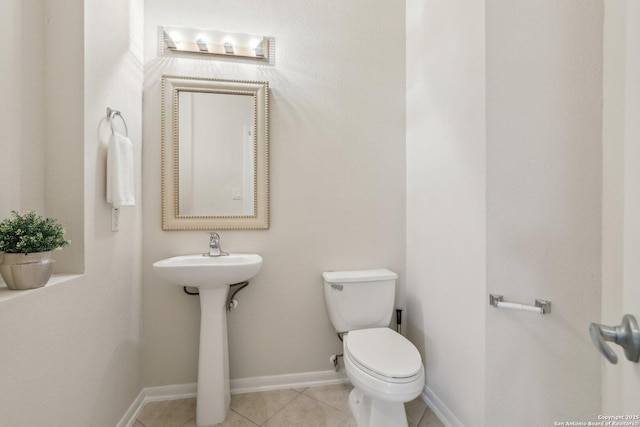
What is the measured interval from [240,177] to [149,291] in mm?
891

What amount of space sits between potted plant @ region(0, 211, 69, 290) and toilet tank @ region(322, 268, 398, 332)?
128 cm

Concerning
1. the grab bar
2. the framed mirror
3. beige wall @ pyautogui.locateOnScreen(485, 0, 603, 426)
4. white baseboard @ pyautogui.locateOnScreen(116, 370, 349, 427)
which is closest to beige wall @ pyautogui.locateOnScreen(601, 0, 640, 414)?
beige wall @ pyautogui.locateOnScreen(485, 0, 603, 426)

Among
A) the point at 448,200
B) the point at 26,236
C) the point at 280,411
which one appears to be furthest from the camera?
the point at 280,411

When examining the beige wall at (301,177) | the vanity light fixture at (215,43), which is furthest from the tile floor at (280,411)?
the vanity light fixture at (215,43)

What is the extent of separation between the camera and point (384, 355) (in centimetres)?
136

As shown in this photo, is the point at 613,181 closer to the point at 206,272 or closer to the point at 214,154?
the point at 206,272

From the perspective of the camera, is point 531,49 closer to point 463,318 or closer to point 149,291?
point 463,318

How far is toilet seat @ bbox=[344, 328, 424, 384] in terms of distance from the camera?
48.2 inches

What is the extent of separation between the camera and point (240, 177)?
180 cm

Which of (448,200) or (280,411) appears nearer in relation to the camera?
(448,200)

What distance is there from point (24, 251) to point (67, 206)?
0.33m

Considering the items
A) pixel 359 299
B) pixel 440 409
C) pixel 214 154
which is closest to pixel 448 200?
pixel 359 299

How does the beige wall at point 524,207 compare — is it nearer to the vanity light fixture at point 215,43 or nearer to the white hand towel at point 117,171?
the vanity light fixture at point 215,43

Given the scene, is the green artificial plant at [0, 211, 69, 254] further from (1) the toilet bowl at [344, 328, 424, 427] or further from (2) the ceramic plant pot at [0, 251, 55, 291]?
(1) the toilet bowl at [344, 328, 424, 427]
